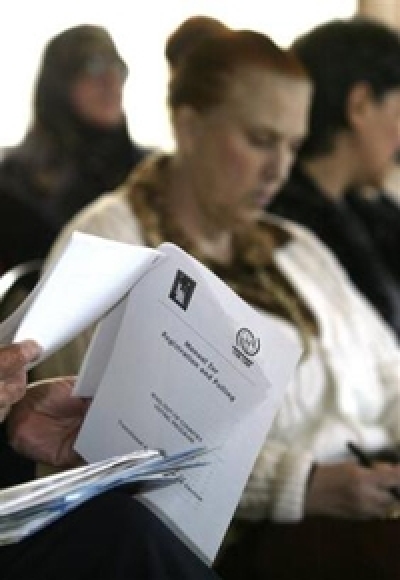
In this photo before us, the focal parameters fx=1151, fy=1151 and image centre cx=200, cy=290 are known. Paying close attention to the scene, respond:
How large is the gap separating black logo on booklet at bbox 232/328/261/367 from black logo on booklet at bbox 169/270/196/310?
0.18ft

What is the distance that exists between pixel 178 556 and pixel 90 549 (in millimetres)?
73

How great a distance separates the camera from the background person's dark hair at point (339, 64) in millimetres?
1951

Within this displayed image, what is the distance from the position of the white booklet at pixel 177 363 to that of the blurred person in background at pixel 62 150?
2.78ft

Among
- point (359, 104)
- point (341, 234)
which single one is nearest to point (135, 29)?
point (359, 104)

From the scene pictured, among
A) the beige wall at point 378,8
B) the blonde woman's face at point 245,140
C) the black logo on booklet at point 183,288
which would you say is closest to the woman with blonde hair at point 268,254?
the blonde woman's face at point 245,140

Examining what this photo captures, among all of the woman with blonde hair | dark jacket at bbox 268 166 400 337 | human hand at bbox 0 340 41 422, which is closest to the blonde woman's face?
the woman with blonde hair

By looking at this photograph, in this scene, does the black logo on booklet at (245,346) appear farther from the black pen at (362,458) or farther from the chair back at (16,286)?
the black pen at (362,458)

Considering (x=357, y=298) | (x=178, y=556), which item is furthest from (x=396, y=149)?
(x=178, y=556)

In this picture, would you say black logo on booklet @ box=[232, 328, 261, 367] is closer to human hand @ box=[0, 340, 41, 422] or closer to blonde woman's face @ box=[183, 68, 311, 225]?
human hand @ box=[0, 340, 41, 422]

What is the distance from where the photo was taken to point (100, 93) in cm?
203

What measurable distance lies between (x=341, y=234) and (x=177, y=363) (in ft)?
3.21

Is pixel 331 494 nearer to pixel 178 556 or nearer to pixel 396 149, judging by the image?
pixel 178 556

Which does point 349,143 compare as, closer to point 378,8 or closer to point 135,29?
point 135,29

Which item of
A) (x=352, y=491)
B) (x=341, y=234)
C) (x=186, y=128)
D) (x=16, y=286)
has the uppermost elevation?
(x=186, y=128)
